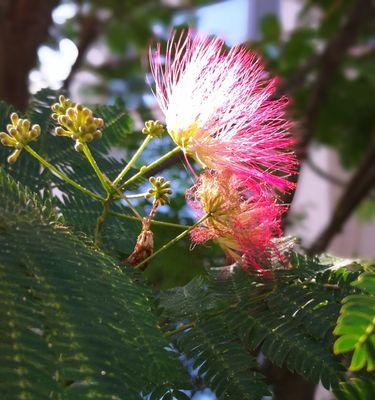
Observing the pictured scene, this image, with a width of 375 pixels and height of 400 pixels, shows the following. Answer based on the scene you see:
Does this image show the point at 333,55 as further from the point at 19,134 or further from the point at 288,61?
the point at 19,134

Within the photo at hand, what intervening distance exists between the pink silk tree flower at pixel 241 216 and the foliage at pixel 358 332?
0.24 metres

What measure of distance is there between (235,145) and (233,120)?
0.03 meters

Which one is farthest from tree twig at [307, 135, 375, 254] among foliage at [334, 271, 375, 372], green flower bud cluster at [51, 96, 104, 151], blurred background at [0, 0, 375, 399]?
foliage at [334, 271, 375, 372]

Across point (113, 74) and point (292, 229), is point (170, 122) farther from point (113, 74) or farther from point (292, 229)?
point (113, 74)

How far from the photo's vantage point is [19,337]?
0.55 meters

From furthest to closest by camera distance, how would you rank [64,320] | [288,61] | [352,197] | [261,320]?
[288,61]
[352,197]
[261,320]
[64,320]

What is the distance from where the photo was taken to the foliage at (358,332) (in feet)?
2.15

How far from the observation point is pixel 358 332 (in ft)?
2.16

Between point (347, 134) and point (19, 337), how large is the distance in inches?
128

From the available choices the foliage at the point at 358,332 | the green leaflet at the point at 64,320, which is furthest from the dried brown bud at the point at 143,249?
the foliage at the point at 358,332

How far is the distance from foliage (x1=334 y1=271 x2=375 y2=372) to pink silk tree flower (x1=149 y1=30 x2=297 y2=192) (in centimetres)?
27

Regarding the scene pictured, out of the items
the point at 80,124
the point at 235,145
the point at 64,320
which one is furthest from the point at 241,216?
the point at 64,320

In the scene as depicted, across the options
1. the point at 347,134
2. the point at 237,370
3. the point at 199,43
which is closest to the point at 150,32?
the point at 347,134

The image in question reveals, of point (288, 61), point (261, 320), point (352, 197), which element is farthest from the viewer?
point (288, 61)
